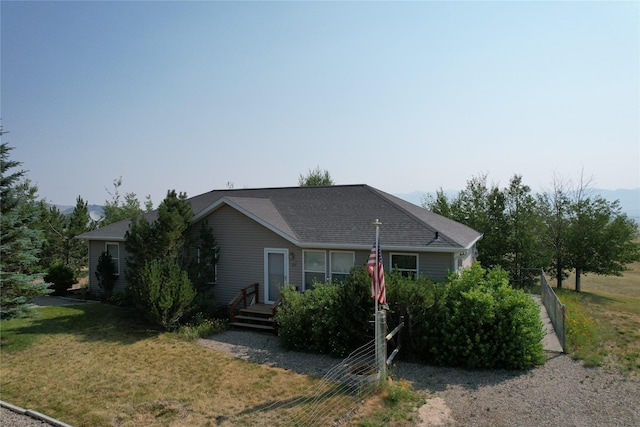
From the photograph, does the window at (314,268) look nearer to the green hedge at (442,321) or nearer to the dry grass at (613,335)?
the green hedge at (442,321)

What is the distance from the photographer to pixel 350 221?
1598 cm

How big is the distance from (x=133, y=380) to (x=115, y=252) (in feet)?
37.7

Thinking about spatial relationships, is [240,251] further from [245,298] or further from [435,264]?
[435,264]

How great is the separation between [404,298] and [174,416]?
600 centimetres

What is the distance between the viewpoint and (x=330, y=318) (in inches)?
451

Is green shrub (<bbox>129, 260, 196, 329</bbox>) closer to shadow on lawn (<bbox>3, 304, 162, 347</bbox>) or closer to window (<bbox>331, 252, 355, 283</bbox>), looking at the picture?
shadow on lawn (<bbox>3, 304, 162, 347</bbox>)

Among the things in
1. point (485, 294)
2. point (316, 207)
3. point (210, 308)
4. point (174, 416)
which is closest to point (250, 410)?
point (174, 416)

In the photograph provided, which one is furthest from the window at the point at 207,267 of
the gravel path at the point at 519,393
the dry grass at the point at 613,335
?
the dry grass at the point at 613,335

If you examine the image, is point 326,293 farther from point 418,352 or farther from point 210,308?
point 210,308

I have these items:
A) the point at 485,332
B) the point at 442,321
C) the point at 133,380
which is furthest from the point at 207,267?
the point at 485,332

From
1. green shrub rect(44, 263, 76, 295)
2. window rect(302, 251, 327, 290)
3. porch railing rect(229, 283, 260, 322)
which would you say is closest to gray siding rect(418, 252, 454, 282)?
window rect(302, 251, 327, 290)

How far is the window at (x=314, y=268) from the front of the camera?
49.4 feet

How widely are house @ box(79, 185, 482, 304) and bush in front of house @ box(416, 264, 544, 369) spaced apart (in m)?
2.52

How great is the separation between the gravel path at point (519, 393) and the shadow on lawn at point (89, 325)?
16.4 feet
